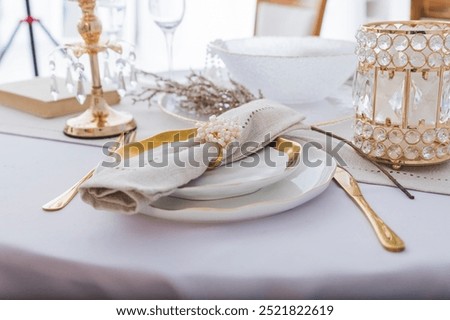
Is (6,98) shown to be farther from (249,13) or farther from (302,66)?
Answer: (249,13)

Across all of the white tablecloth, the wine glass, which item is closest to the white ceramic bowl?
the wine glass

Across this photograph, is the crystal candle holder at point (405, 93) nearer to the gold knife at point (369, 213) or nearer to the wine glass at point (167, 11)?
the gold knife at point (369, 213)

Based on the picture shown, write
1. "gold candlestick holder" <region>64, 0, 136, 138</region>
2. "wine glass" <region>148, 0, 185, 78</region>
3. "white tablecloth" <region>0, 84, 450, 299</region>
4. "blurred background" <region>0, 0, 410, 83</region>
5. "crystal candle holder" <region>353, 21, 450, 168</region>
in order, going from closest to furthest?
"white tablecloth" <region>0, 84, 450, 299</region>
"crystal candle holder" <region>353, 21, 450, 168</region>
"gold candlestick holder" <region>64, 0, 136, 138</region>
"wine glass" <region>148, 0, 185, 78</region>
"blurred background" <region>0, 0, 410, 83</region>

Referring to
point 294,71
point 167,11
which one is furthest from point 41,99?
point 294,71

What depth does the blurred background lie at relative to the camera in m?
2.30

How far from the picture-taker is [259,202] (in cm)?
47

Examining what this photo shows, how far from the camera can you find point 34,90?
0.90m

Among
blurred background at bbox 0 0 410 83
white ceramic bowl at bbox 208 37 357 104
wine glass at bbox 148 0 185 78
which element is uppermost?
wine glass at bbox 148 0 185 78

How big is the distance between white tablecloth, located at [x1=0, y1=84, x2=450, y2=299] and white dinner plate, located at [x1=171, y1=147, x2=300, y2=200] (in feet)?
0.11

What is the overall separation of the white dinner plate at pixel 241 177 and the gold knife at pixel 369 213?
57 mm

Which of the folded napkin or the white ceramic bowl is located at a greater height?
the white ceramic bowl

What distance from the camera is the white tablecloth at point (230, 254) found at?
41 centimetres

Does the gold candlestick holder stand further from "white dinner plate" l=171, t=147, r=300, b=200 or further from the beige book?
"white dinner plate" l=171, t=147, r=300, b=200
